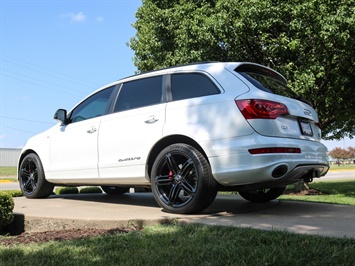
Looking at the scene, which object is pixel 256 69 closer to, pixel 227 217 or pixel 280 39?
pixel 227 217

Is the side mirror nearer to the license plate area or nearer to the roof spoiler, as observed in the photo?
the roof spoiler

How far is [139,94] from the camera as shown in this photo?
5.43 meters

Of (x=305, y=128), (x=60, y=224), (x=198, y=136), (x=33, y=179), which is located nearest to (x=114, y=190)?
(x=33, y=179)

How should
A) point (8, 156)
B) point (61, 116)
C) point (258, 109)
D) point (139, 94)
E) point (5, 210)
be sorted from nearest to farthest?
point (258, 109) → point (5, 210) → point (139, 94) → point (61, 116) → point (8, 156)

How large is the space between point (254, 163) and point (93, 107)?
9.96ft

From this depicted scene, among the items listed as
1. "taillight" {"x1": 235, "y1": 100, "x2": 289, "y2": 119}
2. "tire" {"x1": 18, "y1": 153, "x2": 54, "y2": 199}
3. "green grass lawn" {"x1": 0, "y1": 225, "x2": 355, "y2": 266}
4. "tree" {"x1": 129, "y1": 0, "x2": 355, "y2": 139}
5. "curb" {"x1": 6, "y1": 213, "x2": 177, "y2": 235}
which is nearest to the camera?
"green grass lawn" {"x1": 0, "y1": 225, "x2": 355, "y2": 266}

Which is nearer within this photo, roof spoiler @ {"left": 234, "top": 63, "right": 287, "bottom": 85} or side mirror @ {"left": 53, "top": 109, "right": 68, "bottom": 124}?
roof spoiler @ {"left": 234, "top": 63, "right": 287, "bottom": 85}

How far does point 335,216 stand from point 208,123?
6.32ft

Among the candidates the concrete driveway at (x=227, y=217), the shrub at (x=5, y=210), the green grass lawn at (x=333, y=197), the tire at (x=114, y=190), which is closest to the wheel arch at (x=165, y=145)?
the concrete driveway at (x=227, y=217)

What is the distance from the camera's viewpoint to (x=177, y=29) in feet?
39.5

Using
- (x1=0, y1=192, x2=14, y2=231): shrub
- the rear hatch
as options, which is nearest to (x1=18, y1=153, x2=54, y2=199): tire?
(x1=0, y1=192, x2=14, y2=231): shrub

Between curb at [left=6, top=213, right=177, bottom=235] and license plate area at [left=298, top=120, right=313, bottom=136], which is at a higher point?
license plate area at [left=298, top=120, right=313, bottom=136]

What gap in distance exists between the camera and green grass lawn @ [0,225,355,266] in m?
2.78

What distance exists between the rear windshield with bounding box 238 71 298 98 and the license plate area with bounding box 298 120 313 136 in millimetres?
404
